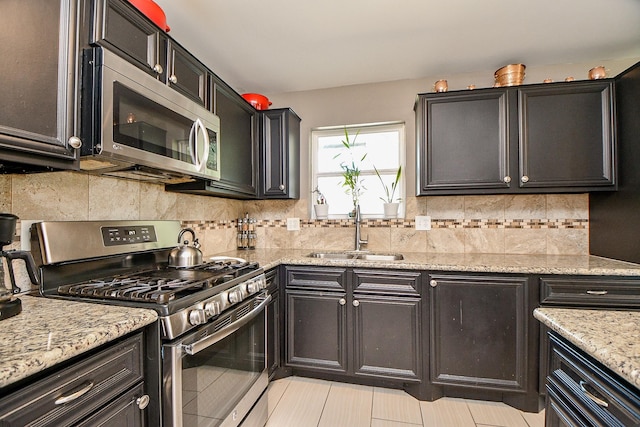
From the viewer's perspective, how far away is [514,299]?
5.84 feet

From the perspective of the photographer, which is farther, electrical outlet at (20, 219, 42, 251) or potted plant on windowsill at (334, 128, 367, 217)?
potted plant on windowsill at (334, 128, 367, 217)

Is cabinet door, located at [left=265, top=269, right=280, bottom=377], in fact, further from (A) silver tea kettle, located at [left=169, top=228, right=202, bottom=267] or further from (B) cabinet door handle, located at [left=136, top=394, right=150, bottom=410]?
(B) cabinet door handle, located at [left=136, top=394, right=150, bottom=410]

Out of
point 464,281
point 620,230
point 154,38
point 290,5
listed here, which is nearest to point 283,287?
point 464,281

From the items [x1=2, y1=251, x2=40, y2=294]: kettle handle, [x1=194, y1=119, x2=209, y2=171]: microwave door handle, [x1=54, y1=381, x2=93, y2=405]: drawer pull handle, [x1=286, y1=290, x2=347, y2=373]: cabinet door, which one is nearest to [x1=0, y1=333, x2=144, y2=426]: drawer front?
[x1=54, y1=381, x2=93, y2=405]: drawer pull handle

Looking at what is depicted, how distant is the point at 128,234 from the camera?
156cm

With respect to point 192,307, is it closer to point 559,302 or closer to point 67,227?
point 67,227

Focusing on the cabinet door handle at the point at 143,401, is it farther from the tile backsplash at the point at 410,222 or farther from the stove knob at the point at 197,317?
the tile backsplash at the point at 410,222

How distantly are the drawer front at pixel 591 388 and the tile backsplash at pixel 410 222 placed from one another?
5.20 ft

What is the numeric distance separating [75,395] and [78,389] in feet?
0.06

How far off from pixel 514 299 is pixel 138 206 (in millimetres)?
2268

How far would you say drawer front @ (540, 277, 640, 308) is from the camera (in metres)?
1.65

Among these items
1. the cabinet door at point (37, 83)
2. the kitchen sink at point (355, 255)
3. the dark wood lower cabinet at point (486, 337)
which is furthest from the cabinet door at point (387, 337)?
the cabinet door at point (37, 83)

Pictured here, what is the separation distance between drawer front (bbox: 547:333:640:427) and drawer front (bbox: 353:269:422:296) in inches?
38.8

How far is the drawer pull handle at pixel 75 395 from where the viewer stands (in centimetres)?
71
